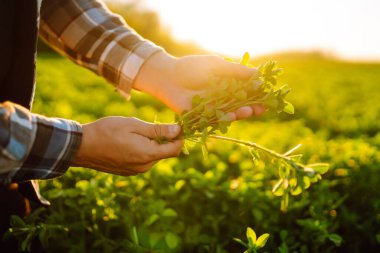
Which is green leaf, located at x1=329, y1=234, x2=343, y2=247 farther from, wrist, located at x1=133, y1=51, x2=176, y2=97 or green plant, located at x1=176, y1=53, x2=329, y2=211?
wrist, located at x1=133, y1=51, x2=176, y2=97

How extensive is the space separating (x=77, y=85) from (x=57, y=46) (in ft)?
19.7

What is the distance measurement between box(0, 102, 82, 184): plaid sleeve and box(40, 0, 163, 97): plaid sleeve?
0.74 m

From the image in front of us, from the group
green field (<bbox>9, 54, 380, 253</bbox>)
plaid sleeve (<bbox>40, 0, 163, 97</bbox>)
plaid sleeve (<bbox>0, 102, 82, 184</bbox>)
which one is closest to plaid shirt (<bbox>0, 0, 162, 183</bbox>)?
plaid sleeve (<bbox>40, 0, 163, 97</bbox>)

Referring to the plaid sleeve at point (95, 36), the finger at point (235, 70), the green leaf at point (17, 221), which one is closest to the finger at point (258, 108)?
the finger at point (235, 70)

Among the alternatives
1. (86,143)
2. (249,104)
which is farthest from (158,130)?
(249,104)

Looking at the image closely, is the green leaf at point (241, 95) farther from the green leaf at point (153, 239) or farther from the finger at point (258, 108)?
the green leaf at point (153, 239)

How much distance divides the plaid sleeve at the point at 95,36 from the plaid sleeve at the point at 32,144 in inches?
29.2

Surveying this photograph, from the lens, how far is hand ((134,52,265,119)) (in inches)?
71.1

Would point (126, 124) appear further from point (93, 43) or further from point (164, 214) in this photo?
point (93, 43)

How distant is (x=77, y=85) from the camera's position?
821 cm

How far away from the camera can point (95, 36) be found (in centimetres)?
227

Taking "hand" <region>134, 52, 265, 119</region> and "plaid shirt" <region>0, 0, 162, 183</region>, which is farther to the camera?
"plaid shirt" <region>0, 0, 162, 183</region>

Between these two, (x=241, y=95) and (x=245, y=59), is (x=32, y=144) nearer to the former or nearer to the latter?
(x=241, y=95)

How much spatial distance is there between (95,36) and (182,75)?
0.59 m
